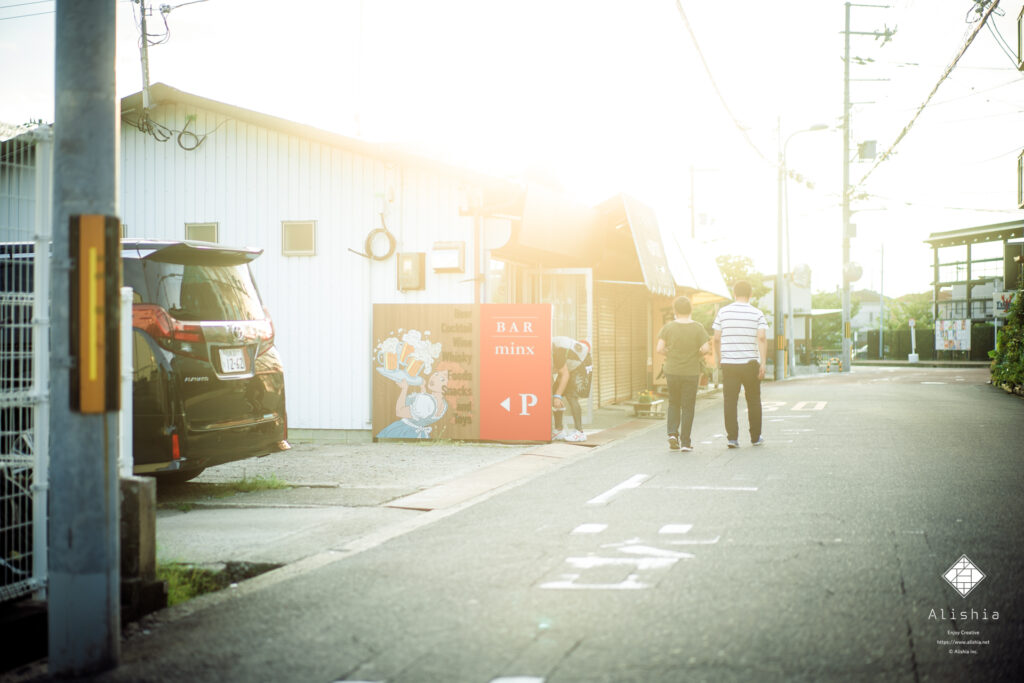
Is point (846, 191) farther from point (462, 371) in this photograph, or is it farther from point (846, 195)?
point (462, 371)

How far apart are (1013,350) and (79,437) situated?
21.7 metres

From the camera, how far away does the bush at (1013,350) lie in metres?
20.0

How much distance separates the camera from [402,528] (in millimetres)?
6648

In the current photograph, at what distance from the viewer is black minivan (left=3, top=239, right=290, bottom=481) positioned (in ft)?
22.7

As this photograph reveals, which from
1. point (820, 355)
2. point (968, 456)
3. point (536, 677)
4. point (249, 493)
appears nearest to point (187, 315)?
point (249, 493)

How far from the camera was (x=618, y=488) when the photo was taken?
7855 millimetres

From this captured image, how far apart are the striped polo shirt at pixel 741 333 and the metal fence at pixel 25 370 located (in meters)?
7.65

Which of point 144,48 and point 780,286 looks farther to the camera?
point 780,286

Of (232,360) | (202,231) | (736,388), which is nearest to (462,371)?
(736,388)

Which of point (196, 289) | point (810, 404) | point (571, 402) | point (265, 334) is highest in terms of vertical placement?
point (196, 289)

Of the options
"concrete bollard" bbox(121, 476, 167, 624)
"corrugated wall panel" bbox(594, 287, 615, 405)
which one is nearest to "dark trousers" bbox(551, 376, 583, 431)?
"corrugated wall panel" bbox(594, 287, 615, 405)

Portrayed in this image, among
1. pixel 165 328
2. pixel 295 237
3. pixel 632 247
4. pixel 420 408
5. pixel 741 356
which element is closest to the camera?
pixel 165 328

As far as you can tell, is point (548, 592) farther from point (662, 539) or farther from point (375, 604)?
point (662, 539)

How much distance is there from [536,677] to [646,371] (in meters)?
19.3
